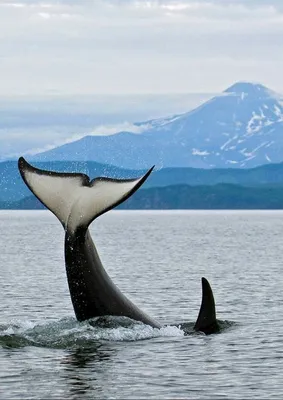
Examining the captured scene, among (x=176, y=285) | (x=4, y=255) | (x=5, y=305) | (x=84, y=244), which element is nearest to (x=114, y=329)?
(x=84, y=244)

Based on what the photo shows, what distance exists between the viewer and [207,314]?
2250cm

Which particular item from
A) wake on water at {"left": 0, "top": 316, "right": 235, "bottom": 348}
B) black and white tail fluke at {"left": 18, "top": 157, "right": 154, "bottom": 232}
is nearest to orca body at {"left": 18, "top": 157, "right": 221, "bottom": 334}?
black and white tail fluke at {"left": 18, "top": 157, "right": 154, "bottom": 232}

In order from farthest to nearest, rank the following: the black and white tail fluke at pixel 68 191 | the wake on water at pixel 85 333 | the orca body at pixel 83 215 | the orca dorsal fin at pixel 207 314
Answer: the wake on water at pixel 85 333 → the orca dorsal fin at pixel 207 314 → the black and white tail fluke at pixel 68 191 → the orca body at pixel 83 215

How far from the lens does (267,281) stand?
45.7 metres

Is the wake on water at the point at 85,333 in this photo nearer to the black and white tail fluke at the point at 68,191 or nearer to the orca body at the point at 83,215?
the orca body at the point at 83,215

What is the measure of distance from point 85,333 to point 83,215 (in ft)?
11.6

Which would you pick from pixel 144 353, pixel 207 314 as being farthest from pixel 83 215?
pixel 207 314

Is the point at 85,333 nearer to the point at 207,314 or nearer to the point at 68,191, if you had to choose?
the point at 207,314

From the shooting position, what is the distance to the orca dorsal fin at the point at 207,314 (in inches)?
838

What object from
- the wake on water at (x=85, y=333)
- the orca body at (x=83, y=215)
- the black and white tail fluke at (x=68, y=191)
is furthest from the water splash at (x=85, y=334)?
the black and white tail fluke at (x=68, y=191)

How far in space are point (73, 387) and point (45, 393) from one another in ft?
2.20

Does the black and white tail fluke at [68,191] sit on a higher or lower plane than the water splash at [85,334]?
higher

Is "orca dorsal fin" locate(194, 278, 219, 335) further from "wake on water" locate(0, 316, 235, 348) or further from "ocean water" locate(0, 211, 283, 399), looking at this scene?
"wake on water" locate(0, 316, 235, 348)

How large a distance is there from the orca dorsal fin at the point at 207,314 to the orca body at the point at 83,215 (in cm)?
3
